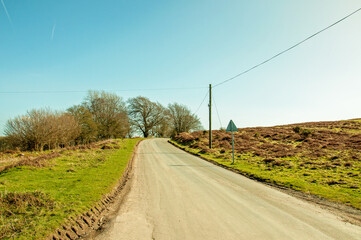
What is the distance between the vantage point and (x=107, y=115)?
46219mm

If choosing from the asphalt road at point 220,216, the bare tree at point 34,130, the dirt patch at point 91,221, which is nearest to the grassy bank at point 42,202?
the dirt patch at point 91,221

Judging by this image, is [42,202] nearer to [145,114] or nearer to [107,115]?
[107,115]

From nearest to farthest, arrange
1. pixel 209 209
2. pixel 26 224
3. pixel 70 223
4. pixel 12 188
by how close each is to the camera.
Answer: pixel 26 224, pixel 70 223, pixel 209 209, pixel 12 188

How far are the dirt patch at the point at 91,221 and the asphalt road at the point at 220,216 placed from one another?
0.32m

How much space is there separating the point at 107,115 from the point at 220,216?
1766 inches

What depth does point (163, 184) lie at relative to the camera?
30.4 ft

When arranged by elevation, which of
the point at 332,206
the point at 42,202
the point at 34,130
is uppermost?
the point at 34,130

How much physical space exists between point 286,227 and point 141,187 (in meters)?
5.90

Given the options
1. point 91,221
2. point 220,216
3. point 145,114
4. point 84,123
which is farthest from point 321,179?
point 145,114

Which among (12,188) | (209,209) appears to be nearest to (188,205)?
(209,209)

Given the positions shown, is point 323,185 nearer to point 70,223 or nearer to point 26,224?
point 70,223

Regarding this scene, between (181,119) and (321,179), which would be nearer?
(321,179)

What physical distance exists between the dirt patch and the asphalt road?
319 mm

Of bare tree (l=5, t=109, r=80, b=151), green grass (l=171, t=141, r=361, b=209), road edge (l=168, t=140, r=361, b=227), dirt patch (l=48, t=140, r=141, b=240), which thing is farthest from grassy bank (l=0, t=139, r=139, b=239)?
bare tree (l=5, t=109, r=80, b=151)
